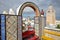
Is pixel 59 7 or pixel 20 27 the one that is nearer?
pixel 20 27

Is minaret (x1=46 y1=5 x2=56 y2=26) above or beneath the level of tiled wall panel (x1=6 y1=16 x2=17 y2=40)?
above

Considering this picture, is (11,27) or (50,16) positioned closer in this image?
(11,27)

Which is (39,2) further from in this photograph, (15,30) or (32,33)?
(15,30)

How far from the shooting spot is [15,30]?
3.90m

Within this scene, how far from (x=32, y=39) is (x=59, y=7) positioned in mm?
1741

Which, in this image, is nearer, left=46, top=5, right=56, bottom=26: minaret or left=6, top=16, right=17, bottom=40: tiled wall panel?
left=6, top=16, right=17, bottom=40: tiled wall panel

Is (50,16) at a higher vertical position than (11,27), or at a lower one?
higher

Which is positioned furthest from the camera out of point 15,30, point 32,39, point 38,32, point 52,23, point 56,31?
point 52,23

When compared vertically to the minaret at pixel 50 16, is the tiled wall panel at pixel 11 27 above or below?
below

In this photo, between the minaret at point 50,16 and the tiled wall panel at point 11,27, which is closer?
the tiled wall panel at point 11,27

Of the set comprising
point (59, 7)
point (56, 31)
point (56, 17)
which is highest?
point (59, 7)

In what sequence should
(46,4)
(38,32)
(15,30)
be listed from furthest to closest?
(46,4)
(38,32)
(15,30)

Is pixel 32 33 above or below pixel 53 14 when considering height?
below

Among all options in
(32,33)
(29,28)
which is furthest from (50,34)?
(29,28)
